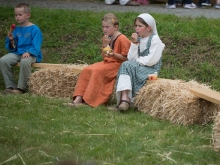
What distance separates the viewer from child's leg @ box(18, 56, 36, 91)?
8.54 metres

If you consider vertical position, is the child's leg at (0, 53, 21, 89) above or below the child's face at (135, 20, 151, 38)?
below

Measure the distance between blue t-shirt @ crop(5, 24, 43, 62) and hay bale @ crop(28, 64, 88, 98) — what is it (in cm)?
36

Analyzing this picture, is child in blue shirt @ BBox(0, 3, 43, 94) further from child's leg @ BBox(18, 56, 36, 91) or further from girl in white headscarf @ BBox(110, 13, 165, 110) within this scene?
girl in white headscarf @ BBox(110, 13, 165, 110)

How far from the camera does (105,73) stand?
786 cm

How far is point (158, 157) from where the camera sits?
5258mm

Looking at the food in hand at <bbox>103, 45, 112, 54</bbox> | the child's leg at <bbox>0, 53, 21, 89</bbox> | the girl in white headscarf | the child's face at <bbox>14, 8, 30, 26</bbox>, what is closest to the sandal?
the girl in white headscarf

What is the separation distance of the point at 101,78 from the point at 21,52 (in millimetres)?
1484

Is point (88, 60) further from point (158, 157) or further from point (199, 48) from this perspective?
point (158, 157)

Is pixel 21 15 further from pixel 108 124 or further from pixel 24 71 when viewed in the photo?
pixel 108 124

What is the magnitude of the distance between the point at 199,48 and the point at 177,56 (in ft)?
1.27

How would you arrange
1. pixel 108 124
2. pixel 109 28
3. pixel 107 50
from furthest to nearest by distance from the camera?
pixel 109 28 → pixel 107 50 → pixel 108 124

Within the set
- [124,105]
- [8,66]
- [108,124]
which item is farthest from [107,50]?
[8,66]

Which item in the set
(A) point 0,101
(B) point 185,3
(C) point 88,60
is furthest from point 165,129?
(B) point 185,3

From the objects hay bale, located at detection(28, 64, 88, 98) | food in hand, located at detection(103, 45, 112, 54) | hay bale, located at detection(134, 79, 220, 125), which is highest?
food in hand, located at detection(103, 45, 112, 54)
